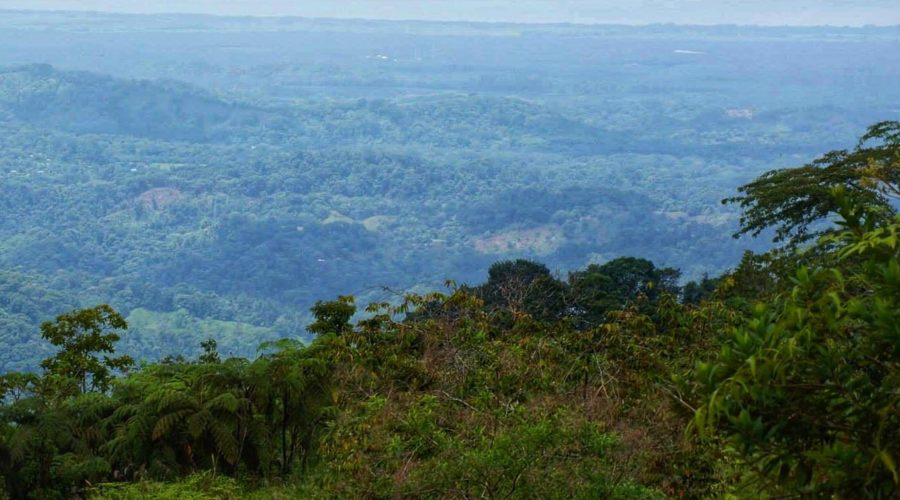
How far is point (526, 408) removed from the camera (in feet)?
26.2

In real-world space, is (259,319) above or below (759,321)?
below

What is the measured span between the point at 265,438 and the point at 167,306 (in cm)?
9195

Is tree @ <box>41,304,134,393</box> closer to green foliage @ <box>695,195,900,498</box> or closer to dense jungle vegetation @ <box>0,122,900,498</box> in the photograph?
dense jungle vegetation @ <box>0,122,900,498</box>

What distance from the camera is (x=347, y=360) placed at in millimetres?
→ 10406

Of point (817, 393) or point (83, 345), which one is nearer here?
point (817, 393)

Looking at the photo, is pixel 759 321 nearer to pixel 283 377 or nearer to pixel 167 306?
pixel 283 377

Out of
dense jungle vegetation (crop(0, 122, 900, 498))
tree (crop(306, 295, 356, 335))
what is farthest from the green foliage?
tree (crop(306, 295, 356, 335))

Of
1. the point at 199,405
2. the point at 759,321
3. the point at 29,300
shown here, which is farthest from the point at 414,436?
the point at 29,300

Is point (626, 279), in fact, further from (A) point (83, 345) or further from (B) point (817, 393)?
(B) point (817, 393)

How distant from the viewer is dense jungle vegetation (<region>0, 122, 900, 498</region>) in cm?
358

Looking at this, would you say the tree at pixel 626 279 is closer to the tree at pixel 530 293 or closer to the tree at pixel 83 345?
the tree at pixel 530 293

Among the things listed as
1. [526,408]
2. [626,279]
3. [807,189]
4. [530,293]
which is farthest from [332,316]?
[626,279]

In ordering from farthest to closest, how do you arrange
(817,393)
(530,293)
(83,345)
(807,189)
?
(807,189) < (530,293) < (83,345) < (817,393)

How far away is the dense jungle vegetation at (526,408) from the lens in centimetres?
358
